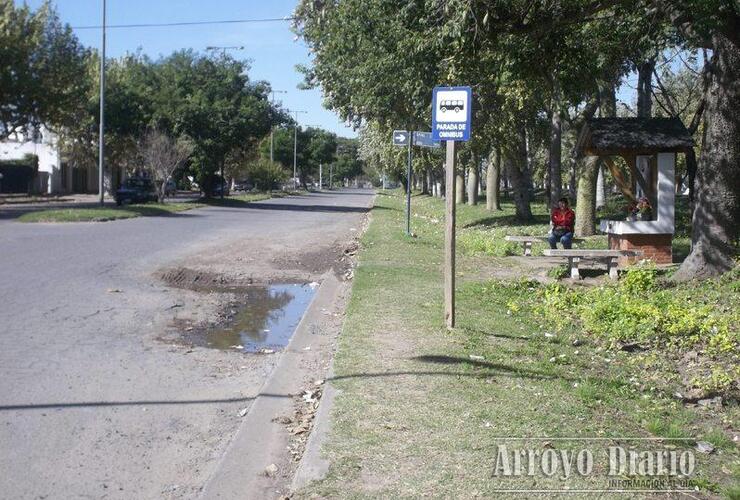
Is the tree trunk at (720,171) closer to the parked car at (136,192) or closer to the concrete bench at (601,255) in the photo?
the concrete bench at (601,255)

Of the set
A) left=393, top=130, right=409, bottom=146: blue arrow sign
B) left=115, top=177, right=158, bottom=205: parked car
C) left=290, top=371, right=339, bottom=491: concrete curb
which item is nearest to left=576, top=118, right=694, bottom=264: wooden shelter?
left=393, top=130, right=409, bottom=146: blue arrow sign

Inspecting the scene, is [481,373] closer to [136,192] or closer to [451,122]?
[451,122]

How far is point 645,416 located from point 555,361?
1924 mm

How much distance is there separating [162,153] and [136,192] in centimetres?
287

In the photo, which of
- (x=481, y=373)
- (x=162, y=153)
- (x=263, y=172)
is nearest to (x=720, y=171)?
(x=481, y=373)

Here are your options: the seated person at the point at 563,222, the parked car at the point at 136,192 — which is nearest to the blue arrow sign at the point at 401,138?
the seated person at the point at 563,222

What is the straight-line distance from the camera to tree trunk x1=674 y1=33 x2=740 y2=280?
12312 millimetres

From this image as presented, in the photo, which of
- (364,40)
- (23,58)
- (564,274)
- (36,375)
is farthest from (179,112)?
(36,375)

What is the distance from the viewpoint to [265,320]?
11.5m

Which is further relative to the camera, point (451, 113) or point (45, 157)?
point (45, 157)

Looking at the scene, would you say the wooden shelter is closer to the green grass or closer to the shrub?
the shrub

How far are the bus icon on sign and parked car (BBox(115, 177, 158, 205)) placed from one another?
39286mm

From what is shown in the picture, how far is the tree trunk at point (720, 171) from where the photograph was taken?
12.3 metres

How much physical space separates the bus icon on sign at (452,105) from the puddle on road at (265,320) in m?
3.40
